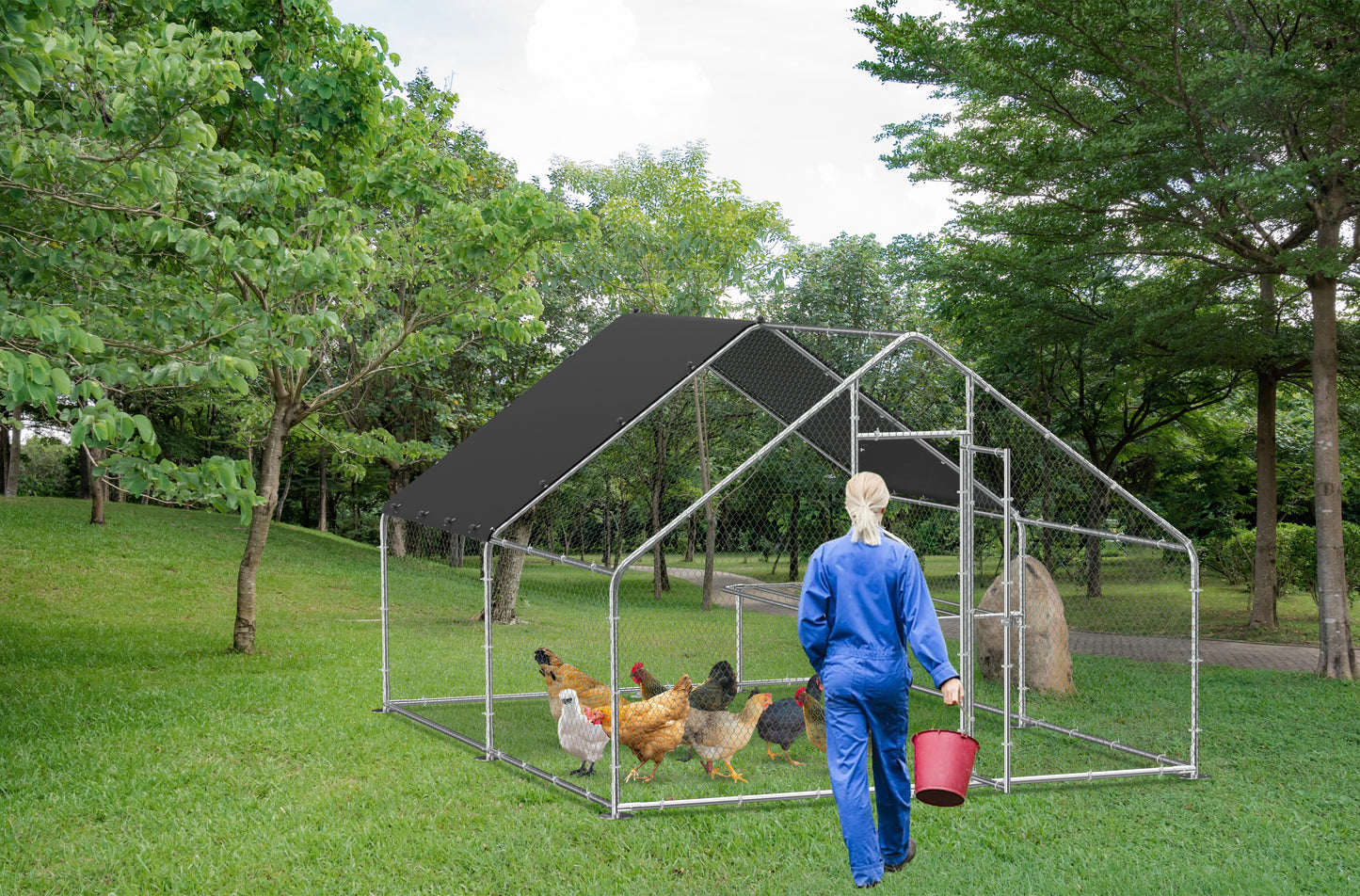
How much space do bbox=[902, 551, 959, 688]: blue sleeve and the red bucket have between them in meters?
0.26

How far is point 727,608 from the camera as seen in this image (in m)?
15.3

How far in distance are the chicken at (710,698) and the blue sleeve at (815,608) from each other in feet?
7.18

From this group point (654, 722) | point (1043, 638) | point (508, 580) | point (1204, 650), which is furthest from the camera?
point (508, 580)

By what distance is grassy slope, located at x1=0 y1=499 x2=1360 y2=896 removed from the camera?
4770 mm

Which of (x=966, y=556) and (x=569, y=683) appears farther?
(x=569, y=683)

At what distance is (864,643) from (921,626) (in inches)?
9.5

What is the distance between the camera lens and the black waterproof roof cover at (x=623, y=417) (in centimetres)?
649

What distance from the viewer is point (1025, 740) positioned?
7.44 meters

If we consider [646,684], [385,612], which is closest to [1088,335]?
[646,684]

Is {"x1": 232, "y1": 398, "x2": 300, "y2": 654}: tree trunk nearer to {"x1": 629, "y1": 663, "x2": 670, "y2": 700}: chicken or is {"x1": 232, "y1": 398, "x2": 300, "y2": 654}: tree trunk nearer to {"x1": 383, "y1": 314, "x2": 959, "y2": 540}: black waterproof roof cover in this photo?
{"x1": 383, "y1": 314, "x2": 959, "y2": 540}: black waterproof roof cover

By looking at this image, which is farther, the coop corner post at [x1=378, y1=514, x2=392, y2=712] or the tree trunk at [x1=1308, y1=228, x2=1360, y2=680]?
the tree trunk at [x1=1308, y1=228, x2=1360, y2=680]

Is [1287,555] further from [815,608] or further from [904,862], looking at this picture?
[815,608]

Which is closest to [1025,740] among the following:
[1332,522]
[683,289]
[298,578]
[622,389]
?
[622,389]

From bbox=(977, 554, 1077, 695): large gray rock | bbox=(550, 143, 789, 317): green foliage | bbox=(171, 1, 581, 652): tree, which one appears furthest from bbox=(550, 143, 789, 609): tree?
bbox=(977, 554, 1077, 695): large gray rock
